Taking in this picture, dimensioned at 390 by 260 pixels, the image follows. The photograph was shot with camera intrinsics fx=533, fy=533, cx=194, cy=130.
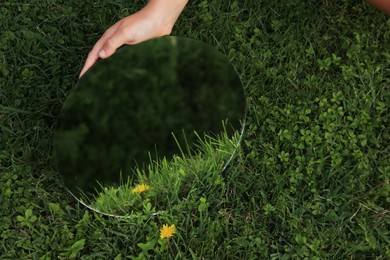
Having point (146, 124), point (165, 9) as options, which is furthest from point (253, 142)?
point (165, 9)

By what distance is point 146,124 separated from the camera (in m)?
2.31

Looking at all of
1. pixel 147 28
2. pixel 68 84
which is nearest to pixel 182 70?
pixel 147 28

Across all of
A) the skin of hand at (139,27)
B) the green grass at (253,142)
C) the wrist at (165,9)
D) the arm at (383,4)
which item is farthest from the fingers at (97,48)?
the arm at (383,4)

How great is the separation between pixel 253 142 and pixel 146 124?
532mm

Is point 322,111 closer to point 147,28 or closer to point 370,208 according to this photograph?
point 370,208

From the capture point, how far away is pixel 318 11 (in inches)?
115

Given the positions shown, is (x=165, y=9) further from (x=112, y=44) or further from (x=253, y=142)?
(x=253, y=142)

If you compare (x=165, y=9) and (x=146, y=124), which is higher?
(x=165, y=9)

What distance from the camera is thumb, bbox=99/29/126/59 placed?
7.39ft

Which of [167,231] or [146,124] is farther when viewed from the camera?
[146,124]

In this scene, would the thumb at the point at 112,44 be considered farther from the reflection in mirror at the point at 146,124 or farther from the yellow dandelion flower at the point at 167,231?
the yellow dandelion flower at the point at 167,231

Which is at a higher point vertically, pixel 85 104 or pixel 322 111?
pixel 85 104

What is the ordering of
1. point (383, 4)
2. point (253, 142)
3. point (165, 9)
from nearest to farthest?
point (383, 4) < point (165, 9) < point (253, 142)

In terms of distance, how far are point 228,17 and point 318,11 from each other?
50 centimetres
